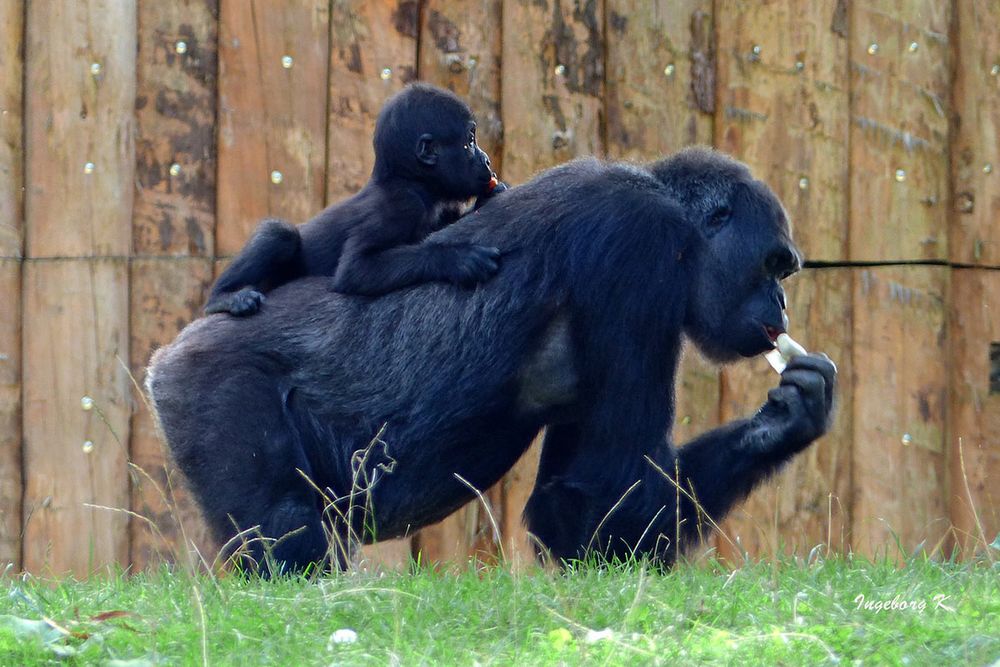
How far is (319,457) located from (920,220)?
9.91ft

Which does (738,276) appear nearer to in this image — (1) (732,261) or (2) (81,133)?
(1) (732,261)

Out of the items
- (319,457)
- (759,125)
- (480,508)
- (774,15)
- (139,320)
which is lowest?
(480,508)

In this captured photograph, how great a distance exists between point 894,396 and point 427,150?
8.12 ft

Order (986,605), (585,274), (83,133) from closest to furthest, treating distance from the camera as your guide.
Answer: (986,605), (585,274), (83,133)

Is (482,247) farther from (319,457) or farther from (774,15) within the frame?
(774,15)

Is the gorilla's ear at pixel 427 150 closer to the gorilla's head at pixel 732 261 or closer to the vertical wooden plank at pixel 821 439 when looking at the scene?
Result: the gorilla's head at pixel 732 261

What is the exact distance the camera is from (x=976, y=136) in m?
6.22

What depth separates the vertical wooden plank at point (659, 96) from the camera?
6035 mm

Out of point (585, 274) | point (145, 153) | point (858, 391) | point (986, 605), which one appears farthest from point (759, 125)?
point (986, 605)

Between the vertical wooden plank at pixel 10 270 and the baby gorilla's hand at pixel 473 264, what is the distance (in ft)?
7.16

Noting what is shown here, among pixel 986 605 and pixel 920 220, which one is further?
pixel 920 220

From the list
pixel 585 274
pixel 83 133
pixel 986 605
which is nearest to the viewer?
pixel 986 605

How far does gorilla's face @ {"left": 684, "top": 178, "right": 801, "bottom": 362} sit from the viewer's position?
4715mm

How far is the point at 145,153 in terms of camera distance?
19.1 ft
